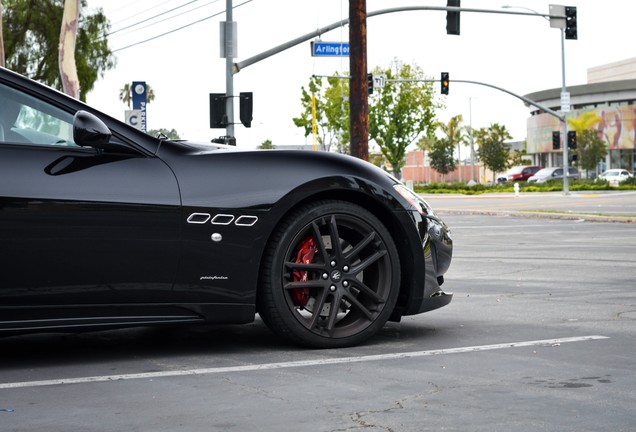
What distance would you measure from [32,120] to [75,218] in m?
0.60

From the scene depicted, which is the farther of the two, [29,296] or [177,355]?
[177,355]

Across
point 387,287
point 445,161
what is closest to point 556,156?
point 445,161

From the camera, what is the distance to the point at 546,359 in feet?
17.6

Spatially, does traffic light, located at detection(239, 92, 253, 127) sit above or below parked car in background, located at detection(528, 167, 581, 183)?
above

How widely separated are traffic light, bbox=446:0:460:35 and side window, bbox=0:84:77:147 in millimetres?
24862

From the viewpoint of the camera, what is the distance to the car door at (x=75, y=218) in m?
5.07

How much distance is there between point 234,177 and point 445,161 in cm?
9926

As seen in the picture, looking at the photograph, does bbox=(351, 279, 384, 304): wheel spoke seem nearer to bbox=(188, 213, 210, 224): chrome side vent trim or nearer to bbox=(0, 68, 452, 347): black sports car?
bbox=(0, 68, 452, 347): black sports car

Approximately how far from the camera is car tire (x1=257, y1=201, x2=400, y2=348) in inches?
218

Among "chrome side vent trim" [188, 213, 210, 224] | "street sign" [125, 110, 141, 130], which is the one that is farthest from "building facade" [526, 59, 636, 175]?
"chrome side vent trim" [188, 213, 210, 224]

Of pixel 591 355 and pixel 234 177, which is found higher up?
pixel 234 177

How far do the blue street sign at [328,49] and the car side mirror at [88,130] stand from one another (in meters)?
25.3

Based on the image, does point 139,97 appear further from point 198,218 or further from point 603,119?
point 603,119

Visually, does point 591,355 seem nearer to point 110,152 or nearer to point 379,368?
point 379,368
